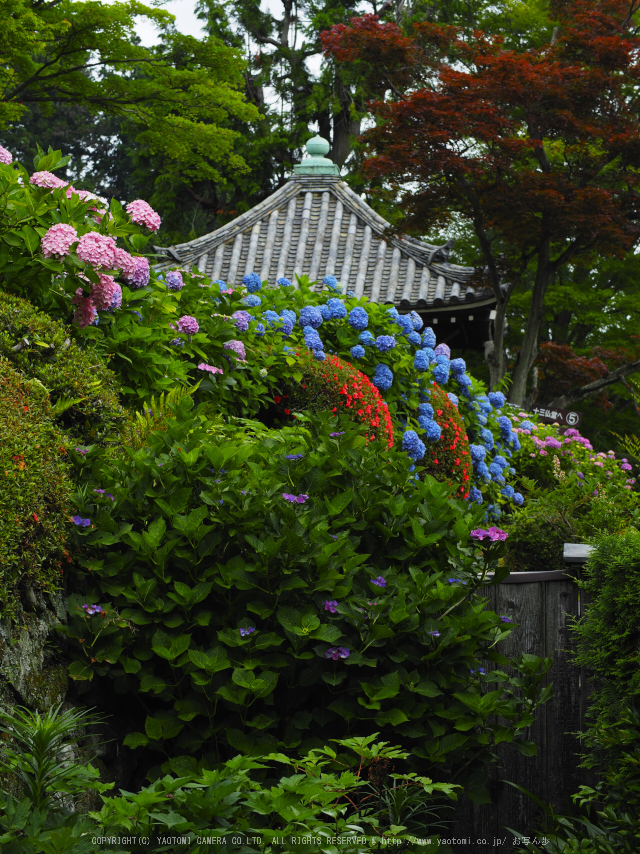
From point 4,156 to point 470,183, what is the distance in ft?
30.3

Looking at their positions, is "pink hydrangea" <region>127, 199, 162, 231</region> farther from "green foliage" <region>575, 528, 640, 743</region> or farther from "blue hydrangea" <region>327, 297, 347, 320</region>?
"green foliage" <region>575, 528, 640, 743</region>

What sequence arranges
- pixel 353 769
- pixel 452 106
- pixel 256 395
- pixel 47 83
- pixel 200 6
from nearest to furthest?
pixel 353 769 < pixel 256 395 < pixel 452 106 < pixel 47 83 < pixel 200 6

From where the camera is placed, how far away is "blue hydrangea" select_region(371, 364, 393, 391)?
21.2 ft

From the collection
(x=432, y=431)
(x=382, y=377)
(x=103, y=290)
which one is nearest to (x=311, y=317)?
(x=382, y=377)

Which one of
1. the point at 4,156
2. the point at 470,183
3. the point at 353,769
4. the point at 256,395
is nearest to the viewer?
the point at 353,769

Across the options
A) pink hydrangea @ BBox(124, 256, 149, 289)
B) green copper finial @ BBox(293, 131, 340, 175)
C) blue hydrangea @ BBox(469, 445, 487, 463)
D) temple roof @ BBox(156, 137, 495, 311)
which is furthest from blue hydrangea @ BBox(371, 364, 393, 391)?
green copper finial @ BBox(293, 131, 340, 175)

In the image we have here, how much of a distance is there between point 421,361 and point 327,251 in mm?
7180

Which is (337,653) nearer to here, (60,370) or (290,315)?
(60,370)

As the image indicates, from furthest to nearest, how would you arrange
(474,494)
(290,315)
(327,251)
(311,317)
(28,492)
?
(327,251), (474,494), (311,317), (290,315), (28,492)

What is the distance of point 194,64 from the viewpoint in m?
16.2

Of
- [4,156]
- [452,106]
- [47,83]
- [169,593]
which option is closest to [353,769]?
[169,593]

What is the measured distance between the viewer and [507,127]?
36.1 feet

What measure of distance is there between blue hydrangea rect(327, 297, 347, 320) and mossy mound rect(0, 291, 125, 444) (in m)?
3.08

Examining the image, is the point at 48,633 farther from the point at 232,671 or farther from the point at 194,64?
the point at 194,64
